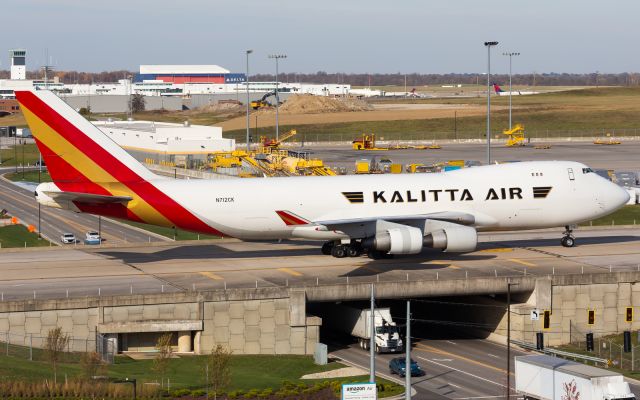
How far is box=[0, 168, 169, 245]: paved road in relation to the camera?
378 feet

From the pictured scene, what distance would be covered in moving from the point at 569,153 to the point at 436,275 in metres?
120

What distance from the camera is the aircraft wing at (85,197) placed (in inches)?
2522

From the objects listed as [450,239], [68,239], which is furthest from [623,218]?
[68,239]

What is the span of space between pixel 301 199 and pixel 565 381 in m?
25.3

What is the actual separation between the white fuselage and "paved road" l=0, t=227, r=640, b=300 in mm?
2833

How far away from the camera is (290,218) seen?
224ft

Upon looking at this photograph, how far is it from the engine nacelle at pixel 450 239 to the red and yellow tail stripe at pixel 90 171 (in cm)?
1410

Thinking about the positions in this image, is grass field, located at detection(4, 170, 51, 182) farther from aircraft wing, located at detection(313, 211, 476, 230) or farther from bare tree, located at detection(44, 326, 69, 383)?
bare tree, located at detection(44, 326, 69, 383)

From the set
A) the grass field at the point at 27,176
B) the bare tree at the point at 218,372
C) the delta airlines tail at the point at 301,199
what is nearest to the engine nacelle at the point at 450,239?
the delta airlines tail at the point at 301,199

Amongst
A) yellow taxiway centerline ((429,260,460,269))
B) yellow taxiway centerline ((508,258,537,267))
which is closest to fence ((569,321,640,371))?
yellow taxiway centerline ((508,258,537,267))

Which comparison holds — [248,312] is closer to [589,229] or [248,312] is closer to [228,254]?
[228,254]

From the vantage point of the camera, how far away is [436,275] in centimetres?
6744

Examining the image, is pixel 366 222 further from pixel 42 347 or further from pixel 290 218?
pixel 42 347

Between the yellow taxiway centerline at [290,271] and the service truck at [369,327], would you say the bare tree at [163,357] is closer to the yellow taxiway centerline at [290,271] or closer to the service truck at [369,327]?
the yellow taxiway centerline at [290,271]
